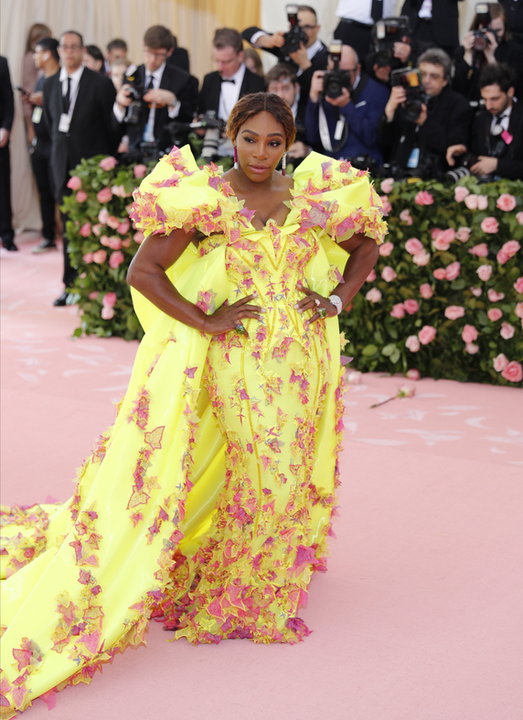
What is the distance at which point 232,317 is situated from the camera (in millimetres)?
2730

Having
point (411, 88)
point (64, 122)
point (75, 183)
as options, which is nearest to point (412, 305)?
point (411, 88)

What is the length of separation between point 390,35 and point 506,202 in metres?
1.79

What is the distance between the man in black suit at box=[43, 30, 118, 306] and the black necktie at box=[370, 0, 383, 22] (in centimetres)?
193

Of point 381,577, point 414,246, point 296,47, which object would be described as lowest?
point 381,577

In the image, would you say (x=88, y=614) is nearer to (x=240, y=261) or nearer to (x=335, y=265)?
(x=240, y=261)

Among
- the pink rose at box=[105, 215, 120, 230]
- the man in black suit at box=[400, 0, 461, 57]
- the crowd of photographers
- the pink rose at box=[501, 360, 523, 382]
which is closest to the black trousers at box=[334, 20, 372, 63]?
the crowd of photographers

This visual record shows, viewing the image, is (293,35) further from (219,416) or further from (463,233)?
(219,416)

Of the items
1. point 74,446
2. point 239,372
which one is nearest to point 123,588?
point 239,372

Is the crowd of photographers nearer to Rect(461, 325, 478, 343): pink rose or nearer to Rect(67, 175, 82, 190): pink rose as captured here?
Rect(67, 175, 82, 190): pink rose

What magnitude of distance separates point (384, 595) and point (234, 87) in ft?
14.8

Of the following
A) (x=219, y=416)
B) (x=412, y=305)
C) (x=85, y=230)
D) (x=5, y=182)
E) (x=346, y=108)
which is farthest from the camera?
(x=5, y=182)

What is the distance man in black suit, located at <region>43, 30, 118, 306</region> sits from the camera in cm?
712

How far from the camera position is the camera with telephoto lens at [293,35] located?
6.87 m

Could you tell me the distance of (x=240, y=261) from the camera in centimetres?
278
